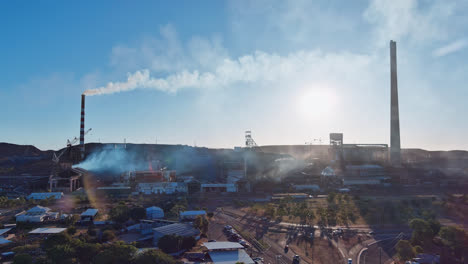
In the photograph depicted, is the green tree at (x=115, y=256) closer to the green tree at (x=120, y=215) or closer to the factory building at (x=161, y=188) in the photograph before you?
the green tree at (x=120, y=215)

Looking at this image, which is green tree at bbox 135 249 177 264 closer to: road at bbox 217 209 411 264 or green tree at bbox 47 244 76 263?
green tree at bbox 47 244 76 263

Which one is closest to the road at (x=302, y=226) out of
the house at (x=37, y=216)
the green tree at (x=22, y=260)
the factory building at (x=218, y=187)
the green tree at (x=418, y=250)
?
the green tree at (x=418, y=250)

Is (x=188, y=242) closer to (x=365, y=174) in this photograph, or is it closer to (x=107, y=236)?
(x=107, y=236)

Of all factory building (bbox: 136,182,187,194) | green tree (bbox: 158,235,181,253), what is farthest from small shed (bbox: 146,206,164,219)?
factory building (bbox: 136,182,187,194)

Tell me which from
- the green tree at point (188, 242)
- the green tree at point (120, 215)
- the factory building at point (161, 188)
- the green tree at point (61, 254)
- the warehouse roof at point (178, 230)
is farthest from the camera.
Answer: the factory building at point (161, 188)

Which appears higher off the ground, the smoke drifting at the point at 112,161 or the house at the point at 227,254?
the smoke drifting at the point at 112,161

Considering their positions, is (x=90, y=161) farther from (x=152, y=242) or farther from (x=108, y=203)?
(x=152, y=242)

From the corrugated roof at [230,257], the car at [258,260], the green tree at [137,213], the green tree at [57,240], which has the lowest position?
the car at [258,260]

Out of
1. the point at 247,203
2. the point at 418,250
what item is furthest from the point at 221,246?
the point at 247,203
